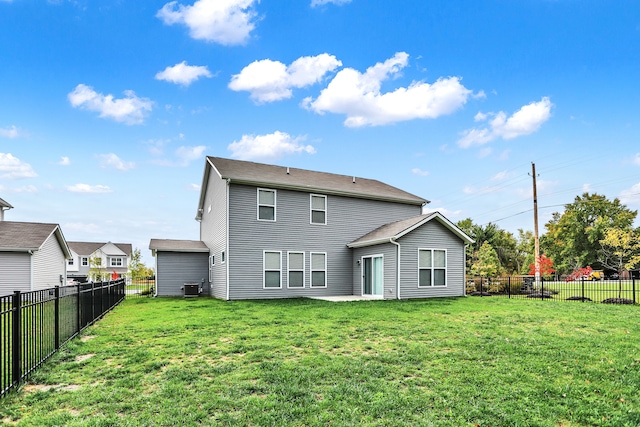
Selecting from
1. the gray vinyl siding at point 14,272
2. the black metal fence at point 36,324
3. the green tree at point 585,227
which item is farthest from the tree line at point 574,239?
the black metal fence at point 36,324

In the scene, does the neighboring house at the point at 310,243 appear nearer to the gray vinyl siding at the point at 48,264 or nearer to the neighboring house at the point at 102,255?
Answer: the gray vinyl siding at the point at 48,264

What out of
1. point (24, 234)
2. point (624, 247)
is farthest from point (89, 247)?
point (624, 247)

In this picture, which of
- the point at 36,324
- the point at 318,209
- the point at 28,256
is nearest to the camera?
the point at 36,324

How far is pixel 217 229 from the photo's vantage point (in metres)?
Answer: 18.5

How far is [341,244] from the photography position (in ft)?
61.7

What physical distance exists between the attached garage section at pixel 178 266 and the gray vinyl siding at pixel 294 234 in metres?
4.88

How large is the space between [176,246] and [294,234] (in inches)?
267

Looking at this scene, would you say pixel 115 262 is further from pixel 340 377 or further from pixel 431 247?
pixel 340 377

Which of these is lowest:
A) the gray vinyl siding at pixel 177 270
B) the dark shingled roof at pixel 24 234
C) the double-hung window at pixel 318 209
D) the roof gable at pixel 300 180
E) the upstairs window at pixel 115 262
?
the upstairs window at pixel 115 262

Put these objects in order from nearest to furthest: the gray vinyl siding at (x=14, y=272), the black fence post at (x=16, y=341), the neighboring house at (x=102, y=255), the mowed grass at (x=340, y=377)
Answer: the mowed grass at (x=340, y=377) → the black fence post at (x=16, y=341) → the gray vinyl siding at (x=14, y=272) → the neighboring house at (x=102, y=255)

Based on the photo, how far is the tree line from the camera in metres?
42.0

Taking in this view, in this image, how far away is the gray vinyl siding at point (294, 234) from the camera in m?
16.5

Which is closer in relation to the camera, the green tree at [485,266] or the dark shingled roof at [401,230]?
the dark shingled roof at [401,230]

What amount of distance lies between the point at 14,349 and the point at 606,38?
2123 centimetres
